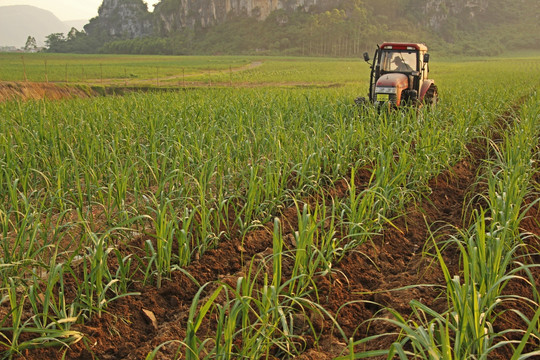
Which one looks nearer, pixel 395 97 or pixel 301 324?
pixel 301 324

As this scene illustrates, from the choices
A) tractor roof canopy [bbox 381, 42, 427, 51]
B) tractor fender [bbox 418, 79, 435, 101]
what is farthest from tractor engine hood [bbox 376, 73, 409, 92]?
tractor roof canopy [bbox 381, 42, 427, 51]

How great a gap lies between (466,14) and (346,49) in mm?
50715

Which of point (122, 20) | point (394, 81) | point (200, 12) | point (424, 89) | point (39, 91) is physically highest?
point (122, 20)

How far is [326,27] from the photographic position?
96438 millimetres

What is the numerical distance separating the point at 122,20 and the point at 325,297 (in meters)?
174

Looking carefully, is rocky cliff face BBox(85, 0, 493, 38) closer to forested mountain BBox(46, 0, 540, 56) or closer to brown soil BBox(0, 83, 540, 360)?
forested mountain BBox(46, 0, 540, 56)

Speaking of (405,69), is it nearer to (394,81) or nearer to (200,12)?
(394,81)

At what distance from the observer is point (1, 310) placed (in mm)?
3738

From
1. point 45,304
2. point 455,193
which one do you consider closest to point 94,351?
point 45,304

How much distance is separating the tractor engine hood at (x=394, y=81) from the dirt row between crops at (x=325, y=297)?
5.08 meters

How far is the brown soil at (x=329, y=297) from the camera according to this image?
3237 millimetres

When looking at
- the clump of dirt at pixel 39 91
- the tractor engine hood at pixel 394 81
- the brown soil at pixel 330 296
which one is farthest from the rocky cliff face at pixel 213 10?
the brown soil at pixel 330 296

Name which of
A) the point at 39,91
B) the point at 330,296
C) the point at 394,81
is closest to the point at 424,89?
the point at 394,81

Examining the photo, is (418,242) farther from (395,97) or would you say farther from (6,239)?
(395,97)
